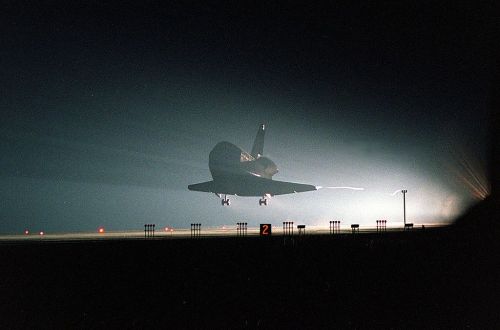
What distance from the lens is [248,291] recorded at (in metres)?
17.4

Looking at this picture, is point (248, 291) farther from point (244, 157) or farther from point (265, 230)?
point (244, 157)

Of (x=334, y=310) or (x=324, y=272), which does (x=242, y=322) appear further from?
(x=324, y=272)

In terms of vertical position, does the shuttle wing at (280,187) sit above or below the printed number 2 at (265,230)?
above

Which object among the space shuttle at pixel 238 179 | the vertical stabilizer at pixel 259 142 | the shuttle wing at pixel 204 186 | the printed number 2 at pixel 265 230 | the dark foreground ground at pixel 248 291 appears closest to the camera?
the dark foreground ground at pixel 248 291

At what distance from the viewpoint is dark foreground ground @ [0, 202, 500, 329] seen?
1251 centimetres

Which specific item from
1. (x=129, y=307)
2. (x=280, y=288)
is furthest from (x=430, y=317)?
(x=129, y=307)

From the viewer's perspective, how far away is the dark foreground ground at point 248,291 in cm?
1251

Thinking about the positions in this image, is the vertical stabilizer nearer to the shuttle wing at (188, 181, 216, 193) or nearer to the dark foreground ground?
the shuttle wing at (188, 181, 216, 193)

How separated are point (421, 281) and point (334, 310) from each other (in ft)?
24.4

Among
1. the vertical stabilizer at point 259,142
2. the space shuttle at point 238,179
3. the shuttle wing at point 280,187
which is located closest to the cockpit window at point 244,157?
the space shuttle at point 238,179

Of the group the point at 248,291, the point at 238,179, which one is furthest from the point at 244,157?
the point at 248,291

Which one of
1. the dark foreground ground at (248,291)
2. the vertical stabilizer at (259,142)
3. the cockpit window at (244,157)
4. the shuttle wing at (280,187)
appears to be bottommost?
the dark foreground ground at (248,291)

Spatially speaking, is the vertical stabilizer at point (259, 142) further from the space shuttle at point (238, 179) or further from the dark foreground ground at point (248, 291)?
the dark foreground ground at point (248, 291)

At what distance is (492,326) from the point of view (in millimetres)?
11469
